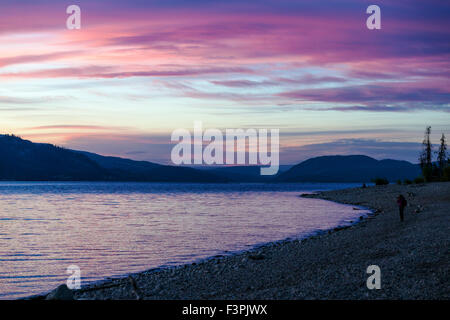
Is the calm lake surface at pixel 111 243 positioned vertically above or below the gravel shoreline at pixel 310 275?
below

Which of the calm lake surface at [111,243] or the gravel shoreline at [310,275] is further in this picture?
the calm lake surface at [111,243]

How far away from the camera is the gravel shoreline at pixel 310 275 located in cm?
1405

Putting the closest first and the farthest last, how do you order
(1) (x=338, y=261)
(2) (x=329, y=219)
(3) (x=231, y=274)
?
1. (3) (x=231, y=274)
2. (1) (x=338, y=261)
3. (2) (x=329, y=219)

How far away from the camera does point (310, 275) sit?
17328mm

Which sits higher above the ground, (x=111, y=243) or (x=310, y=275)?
(x=310, y=275)

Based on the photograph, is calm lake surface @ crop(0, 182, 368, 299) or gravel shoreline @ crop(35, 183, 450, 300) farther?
calm lake surface @ crop(0, 182, 368, 299)

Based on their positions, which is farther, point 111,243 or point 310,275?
point 111,243

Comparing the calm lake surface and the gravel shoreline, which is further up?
the gravel shoreline

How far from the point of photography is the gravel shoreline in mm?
14055

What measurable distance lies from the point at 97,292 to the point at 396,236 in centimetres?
1874

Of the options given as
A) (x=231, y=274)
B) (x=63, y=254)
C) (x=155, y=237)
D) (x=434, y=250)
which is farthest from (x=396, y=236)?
(x=63, y=254)

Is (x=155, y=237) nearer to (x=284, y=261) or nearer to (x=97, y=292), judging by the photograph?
(x=284, y=261)

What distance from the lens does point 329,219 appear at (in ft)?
157
